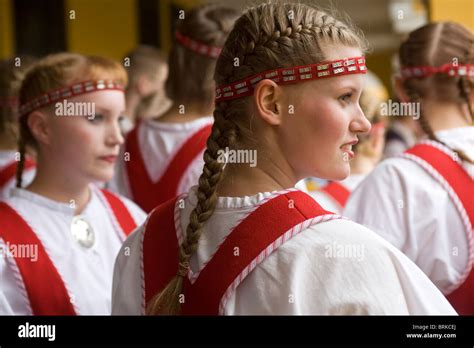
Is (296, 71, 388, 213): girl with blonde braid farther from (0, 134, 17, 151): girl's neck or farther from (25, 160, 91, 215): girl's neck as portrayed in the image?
(0, 134, 17, 151): girl's neck

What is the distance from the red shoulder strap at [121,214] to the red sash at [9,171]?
691 mm

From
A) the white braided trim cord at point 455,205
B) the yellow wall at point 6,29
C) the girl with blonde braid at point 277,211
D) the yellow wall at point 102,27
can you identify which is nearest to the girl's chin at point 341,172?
the girl with blonde braid at point 277,211

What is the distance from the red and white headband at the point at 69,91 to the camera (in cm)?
202

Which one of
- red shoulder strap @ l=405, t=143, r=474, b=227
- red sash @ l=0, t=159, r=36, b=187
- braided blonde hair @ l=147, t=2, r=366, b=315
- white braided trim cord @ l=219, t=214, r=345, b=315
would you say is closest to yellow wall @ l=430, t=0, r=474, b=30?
red shoulder strap @ l=405, t=143, r=474, b=227

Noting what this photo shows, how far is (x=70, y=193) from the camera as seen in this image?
2006 mm

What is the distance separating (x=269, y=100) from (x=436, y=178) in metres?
0.73

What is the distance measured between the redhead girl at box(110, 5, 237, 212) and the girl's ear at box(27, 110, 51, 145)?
0.43m

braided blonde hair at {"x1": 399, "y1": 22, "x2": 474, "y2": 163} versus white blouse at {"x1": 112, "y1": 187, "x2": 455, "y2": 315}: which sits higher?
braided blonde hair at {"x1": 399, "y1": 22, "x2": 474, "y2": 163}

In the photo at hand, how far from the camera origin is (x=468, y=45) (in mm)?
2002

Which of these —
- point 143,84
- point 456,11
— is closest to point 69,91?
point 456,11

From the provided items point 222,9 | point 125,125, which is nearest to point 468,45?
point 222,9

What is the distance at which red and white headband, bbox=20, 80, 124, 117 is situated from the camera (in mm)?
2023

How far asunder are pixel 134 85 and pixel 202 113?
1.35m
